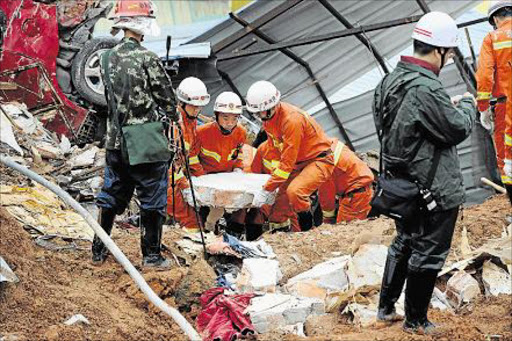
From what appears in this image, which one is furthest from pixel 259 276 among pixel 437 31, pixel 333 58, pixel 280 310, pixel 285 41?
pixel 333 58

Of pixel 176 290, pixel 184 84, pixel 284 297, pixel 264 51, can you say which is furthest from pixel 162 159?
pixel 264 51

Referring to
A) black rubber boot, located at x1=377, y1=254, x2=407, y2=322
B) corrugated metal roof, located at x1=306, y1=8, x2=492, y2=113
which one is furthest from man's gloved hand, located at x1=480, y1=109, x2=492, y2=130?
corrugated metal roof, located at x1=306, y1=8, x2=492, y2=113

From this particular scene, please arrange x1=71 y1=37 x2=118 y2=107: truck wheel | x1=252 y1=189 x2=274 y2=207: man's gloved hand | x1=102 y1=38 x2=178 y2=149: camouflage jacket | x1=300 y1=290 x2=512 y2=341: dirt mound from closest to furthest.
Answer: x1=300 y1=290 x2=512 y2=341: dirt mound → x1=102 y1=38 x2=178 y2=149: camouflage jacket → x1=252 y1=189 x2=274 y2=207: man's gloved hand → x1=71 y1=37 x2=118 y2=107: truck wheel

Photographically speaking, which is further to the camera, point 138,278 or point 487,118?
point 487,118

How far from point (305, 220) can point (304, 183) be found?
1.61 ft

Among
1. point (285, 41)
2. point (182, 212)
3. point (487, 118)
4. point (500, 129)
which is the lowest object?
point (182, 212)

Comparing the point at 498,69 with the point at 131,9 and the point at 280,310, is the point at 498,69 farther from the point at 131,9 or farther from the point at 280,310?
the point at 131,9

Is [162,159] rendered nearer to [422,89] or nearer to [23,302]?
[23,302]

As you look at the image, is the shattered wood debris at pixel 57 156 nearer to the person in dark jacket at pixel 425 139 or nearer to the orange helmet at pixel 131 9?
the orange helmet at pixel 131 9

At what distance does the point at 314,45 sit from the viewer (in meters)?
11.8

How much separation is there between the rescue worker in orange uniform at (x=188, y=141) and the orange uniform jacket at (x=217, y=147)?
0.35ft

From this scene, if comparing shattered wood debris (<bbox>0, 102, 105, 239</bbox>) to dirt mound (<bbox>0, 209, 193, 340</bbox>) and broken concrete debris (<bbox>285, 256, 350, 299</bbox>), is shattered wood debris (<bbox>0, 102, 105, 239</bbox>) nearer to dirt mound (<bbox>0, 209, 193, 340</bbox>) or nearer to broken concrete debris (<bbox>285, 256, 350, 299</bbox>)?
dirt mound (<bbox>0, 209, 193, 340</bbox>)

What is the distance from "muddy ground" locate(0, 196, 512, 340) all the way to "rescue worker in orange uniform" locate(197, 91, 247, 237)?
6.15 ft

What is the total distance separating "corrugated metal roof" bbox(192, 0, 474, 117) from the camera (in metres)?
11.3
